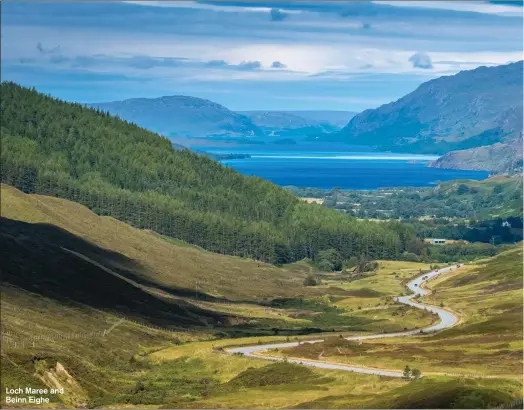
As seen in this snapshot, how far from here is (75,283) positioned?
173750 mm

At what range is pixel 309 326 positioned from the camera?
18800 centimetres

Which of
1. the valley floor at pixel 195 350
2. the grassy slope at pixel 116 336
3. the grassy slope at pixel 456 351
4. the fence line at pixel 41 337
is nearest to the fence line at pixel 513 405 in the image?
the valley floor at pixel 195 350

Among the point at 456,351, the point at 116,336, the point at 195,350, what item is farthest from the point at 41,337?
the point at 456,351

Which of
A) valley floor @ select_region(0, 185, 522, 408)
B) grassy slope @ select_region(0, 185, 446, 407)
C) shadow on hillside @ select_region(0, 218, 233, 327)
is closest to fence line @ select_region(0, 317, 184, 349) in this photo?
valley floor @ select_region(0, 185, 522, 408)

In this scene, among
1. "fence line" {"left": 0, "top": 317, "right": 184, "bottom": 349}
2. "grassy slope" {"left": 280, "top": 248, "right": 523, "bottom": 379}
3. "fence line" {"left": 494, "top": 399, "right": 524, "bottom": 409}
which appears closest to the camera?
"fence line" {"left": 494, "top": 399, "right": 524, "bottom": 409}

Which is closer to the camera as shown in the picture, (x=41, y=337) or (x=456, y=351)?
(x=41, y=337)

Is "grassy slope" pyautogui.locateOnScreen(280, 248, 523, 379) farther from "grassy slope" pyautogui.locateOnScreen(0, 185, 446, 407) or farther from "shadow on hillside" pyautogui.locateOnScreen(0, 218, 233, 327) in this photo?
"shadow on hillside" pyautogui.locateOnScreen(0, 218, 233, 327)

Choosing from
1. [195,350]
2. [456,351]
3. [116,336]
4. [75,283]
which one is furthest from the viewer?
[75,283]

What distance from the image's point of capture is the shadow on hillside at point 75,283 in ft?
541

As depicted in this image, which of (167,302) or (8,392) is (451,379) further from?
(167,302)

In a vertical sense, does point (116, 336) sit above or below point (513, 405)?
above

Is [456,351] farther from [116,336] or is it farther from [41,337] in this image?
[41,337]

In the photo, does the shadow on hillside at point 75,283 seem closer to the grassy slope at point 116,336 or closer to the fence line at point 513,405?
the grassy slope at point 116,336

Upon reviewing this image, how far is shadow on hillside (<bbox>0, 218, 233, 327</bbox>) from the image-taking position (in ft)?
541
